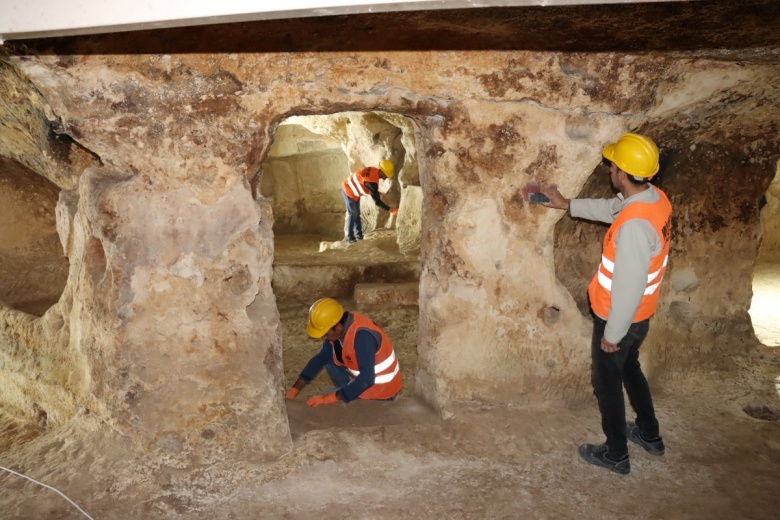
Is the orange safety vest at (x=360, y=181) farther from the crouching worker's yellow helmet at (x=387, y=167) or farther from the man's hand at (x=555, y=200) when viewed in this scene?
the man's hand at (x=555, y=200)

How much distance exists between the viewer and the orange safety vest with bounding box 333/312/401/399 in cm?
401

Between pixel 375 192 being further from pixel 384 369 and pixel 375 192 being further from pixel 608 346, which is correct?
pixel 608 346

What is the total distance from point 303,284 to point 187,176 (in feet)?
12.9

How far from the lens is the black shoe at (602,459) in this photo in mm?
3164

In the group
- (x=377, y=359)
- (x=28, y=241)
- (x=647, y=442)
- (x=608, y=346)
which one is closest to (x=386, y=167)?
(x=28, y=241)

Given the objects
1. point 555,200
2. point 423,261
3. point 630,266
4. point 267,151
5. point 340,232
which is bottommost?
point 340,232

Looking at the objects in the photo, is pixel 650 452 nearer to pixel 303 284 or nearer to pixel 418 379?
pixel 418 379

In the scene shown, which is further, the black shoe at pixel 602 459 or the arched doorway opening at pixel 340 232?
the arched doorway opening at pixel 340 232

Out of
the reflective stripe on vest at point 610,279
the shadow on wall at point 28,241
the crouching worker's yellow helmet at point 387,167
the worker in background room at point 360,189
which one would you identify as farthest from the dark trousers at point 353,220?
the reflective stripe on vest at point 610,279

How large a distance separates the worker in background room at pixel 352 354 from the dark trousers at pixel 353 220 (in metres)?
5.35

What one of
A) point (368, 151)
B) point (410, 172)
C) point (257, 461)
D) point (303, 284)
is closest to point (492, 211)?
point (257, 461)

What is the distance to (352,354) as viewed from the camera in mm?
4098

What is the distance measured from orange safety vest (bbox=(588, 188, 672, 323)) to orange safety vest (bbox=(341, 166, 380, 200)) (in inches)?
244

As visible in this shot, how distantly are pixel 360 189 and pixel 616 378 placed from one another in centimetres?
649
